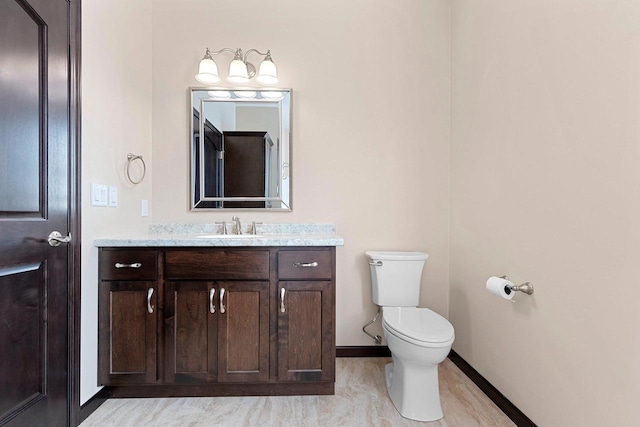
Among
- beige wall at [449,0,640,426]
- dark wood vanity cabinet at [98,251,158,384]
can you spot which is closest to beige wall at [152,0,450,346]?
beige wall at [449,0,640,426]

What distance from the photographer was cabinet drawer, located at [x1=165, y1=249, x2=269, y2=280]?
5.89 ft

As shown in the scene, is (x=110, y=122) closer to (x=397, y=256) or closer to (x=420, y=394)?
(x=397, y=256)

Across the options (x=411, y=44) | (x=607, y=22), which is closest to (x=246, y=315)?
(x=607, y=22)

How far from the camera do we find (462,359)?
2.19 metres

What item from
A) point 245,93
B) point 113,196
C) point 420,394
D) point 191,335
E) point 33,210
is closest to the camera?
point 33,210

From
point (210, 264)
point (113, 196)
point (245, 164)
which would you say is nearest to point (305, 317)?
point (210, 264)

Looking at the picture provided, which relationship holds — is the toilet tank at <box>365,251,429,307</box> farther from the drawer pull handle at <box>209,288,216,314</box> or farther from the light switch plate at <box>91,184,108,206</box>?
the light switch plate at <box>91,184,108,206</box>

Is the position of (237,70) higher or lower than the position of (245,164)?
higher

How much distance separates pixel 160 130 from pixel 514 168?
226 centimetres

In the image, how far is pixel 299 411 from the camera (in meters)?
1.73

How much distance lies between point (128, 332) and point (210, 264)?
561mm

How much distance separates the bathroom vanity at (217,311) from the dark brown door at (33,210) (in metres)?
0.27

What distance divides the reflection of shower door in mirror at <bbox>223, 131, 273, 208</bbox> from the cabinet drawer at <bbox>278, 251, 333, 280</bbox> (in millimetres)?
706

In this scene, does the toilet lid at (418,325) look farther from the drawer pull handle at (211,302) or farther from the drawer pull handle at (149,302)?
the drawer pull handle at (149,302)
